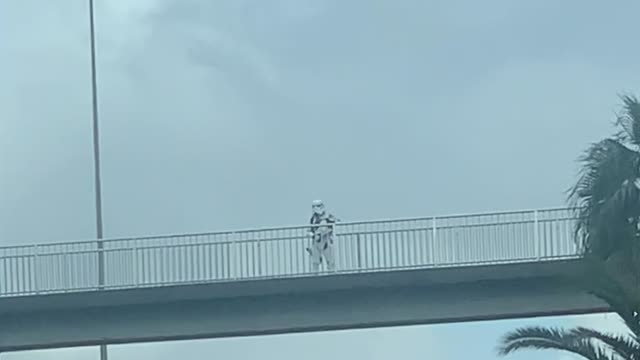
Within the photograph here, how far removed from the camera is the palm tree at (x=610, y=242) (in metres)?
31.8

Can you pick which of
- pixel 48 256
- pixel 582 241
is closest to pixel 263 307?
pixel 48 256

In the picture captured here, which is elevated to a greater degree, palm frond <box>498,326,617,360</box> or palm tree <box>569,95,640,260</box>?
palm tree <box>569,95,640,260</box>

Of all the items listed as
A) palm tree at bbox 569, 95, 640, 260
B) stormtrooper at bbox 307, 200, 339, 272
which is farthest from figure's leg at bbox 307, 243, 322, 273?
palm tree at bbox 569, 95, 640, 260

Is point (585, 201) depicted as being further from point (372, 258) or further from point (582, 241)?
point (372, 258)

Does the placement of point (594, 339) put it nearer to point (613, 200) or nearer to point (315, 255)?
point (613, 200)

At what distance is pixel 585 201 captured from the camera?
3281 cm

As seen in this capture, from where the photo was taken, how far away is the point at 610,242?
3234cm

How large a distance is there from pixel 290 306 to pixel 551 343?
12.4 metres

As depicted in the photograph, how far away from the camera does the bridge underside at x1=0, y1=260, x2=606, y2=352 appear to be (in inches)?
1665

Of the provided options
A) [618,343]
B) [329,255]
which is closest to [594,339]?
[618,343]

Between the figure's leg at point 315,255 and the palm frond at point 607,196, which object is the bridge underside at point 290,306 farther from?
the palm frond at point 607,196

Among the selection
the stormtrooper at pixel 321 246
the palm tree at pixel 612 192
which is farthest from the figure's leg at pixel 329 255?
the palm tree at pixel 612 192

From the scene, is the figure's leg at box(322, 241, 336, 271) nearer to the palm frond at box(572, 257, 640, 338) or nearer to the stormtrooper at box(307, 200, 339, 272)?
the stormtrooper at box(307, 200, 339, 272)

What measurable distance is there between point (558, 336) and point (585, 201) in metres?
2.33
